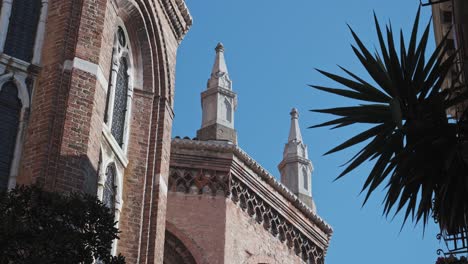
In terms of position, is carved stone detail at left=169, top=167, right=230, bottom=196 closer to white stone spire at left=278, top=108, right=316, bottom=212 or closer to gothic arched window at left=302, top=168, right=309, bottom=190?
white stone spire at left=278, top=108, right=316, bottom=212

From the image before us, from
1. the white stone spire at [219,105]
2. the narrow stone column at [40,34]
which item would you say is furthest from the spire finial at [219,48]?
the narrow stone column at [40,34]

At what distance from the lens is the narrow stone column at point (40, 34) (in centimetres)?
1531

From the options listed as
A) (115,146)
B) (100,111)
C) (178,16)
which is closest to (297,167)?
(178,16)

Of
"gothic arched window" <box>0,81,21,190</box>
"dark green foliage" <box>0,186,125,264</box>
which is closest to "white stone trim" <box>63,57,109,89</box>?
"gothic arched window" <box>0,81,21,190</box>

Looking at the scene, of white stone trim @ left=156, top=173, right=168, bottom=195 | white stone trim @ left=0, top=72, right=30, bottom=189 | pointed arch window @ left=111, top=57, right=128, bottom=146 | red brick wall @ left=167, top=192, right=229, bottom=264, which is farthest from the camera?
red brick wall @ left=167, top=192, right=229, bottom=264

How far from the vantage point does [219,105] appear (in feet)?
78.7

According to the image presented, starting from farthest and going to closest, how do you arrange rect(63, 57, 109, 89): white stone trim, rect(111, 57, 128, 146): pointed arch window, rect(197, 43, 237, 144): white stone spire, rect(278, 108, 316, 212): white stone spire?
rect(278, 108, 316, 212): white stone spire < rect(197, 43, 237, 144): white stone spire < rect(111, 57, 128, 146): pointed arch window < rect(63, 57, 109, 89): white stone trim

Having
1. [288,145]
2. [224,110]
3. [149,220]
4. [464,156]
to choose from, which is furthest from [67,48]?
[288,145]

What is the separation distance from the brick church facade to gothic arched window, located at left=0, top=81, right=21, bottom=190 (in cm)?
1

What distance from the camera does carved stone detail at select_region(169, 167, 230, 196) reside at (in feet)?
74.6

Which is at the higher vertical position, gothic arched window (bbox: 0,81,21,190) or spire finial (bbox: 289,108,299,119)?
spire finial (bbox: 289,108,299,119)

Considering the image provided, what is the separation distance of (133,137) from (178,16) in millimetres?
3033

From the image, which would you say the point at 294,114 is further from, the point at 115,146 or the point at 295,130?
the point at 115,146

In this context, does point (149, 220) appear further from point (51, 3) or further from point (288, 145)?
point (288, 145)
